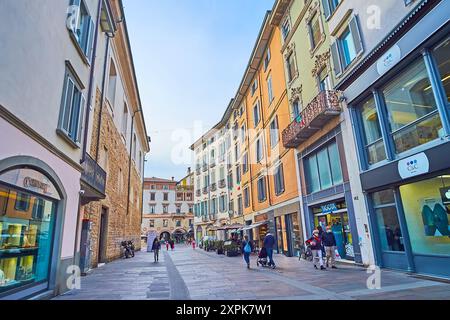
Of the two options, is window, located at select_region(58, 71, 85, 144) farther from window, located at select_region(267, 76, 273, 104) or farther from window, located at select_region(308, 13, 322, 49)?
window, located at select_region(267, 76, 273, 104)

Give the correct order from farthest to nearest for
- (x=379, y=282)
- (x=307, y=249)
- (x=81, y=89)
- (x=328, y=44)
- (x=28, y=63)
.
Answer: (x=307, y=249)
(x=328, y=44)
(x=81, y=89)
(x=379, y=282)
(x=28, y=63)

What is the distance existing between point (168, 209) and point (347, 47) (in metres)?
54.7

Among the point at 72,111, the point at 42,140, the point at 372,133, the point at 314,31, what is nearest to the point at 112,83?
the point at 72,111

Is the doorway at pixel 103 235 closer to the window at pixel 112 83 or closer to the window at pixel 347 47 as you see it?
the window at pixel 112 83

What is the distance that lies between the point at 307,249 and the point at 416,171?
7.90 meters

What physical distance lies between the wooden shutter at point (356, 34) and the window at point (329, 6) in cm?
219

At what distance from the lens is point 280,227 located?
1925 centimetres

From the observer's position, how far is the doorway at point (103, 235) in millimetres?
15970

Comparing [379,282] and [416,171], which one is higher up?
[416,171]

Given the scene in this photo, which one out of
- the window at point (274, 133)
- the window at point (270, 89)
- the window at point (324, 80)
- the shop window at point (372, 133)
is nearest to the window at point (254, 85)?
the window at point (270, 89)

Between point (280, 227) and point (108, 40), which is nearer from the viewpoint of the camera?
point (108, 40)

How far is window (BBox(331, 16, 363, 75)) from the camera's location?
11.1 meters

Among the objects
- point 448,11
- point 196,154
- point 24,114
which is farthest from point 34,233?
point 196,154
